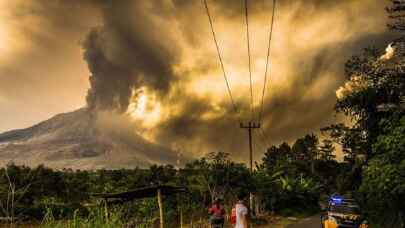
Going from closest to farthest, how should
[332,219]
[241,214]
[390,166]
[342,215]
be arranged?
1. [241,214]
2. [390,166]
3. [342,215]
4. [332,219]

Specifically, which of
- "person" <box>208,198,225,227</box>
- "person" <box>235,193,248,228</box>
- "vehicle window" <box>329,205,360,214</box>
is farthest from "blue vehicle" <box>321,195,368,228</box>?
"person" <box>235,193,248,228</box>

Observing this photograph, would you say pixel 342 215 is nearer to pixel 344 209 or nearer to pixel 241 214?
pixel 344 209

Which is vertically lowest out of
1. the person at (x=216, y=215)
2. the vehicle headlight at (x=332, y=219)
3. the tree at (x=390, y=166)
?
the vehicle headlight at (x=332, y=219)

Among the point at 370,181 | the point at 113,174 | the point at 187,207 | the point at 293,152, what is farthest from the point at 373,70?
the point at 293,152

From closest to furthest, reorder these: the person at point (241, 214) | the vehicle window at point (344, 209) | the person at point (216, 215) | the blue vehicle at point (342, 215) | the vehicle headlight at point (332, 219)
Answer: the person at point (241, 214) → the person at point (216, 215) → the blue vehicle at point (342, 215) → the vehicle headlight at point (332, 219) → the vehicle window at point (344, 209)

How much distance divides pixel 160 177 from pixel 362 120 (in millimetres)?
29489

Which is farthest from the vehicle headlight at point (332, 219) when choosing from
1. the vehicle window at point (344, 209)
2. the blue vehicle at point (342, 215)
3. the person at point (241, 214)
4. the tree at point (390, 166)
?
the person at point (241, 214)

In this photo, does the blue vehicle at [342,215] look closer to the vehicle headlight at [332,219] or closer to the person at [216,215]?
the vehicle headlight at [332,219]

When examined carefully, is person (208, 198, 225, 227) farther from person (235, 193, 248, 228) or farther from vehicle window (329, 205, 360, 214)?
vehicle window (329, 205, 360, 214)

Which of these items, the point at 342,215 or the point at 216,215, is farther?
the point at 342,215

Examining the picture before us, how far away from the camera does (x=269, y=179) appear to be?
4953cm

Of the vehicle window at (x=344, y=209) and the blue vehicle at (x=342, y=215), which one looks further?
the vehicle window at (x=344, y=209)

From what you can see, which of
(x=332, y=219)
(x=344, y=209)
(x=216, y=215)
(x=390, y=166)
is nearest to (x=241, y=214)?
(x=216, y=215)

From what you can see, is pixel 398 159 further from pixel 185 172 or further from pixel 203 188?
pixel 185 172
